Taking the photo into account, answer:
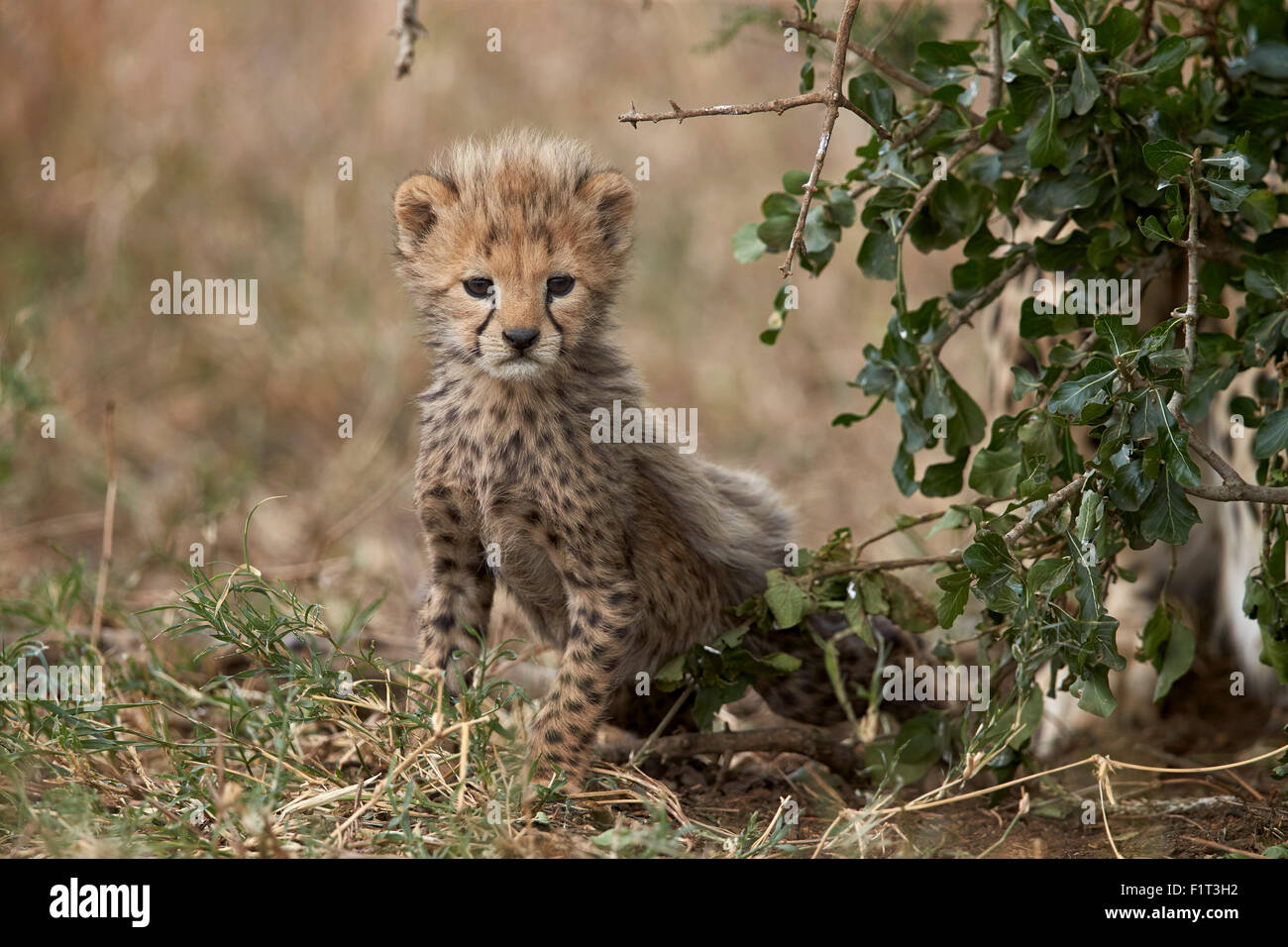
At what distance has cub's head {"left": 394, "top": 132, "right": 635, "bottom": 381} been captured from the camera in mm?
2924

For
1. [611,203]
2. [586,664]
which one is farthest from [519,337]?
[586,664]

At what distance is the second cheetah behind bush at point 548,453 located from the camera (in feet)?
9.77

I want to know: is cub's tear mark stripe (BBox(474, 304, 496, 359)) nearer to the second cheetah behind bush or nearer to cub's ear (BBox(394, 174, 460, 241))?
the second cheetah behind bush

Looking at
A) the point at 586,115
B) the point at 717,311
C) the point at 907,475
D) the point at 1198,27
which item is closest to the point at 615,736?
the point at 907,475

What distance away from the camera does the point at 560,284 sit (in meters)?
3.02

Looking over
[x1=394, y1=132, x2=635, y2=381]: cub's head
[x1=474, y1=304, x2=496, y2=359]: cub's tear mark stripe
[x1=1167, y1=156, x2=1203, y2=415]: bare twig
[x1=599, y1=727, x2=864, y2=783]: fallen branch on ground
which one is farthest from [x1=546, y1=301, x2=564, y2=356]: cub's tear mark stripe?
[x1=1167, y1=156, x2=1203, y2=415]: bare twig

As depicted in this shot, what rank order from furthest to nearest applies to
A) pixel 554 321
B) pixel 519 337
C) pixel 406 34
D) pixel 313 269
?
pixel 313 269 < pixel 406 34 < pixel 554 321 < pixel 519 337

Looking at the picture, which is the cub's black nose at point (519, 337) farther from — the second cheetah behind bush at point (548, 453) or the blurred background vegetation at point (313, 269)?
the blurred background vegetation at point (313, 269)

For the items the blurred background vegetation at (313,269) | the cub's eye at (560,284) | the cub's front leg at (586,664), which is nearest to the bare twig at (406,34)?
the cub's eye at (560,284)

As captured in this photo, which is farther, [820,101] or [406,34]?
[406,34]

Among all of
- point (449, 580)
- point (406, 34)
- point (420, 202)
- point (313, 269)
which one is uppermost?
point (313, 269)

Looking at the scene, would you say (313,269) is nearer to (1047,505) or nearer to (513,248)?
(513,248)
